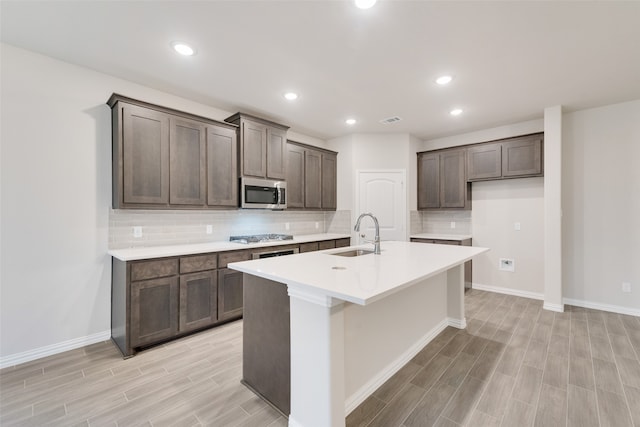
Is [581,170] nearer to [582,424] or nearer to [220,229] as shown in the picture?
[582,424]

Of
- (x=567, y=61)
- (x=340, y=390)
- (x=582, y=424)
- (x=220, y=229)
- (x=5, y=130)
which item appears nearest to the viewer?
(x=340, y=390)

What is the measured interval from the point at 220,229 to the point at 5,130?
2.15 m

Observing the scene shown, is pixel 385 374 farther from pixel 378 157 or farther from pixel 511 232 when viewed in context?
pixel 378 157

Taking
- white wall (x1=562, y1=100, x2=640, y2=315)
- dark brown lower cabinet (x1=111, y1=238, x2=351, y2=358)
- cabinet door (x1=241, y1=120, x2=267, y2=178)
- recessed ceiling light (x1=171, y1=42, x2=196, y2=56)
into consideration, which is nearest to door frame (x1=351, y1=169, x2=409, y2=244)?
cabinet door (x1=241, y1=120, x2=267, y2=178)

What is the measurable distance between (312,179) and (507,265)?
3480 mm

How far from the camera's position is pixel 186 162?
3.17 meters

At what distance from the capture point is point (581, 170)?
389cm

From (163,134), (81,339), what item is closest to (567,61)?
(163,134)

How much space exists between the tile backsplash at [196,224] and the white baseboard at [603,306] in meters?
3.39

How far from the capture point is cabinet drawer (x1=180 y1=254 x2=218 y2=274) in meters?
2.84

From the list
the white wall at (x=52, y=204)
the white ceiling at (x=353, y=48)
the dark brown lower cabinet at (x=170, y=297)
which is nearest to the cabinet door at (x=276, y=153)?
the white ceiling at (x=353, y=48)

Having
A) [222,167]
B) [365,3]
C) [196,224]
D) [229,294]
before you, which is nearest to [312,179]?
[222,167]

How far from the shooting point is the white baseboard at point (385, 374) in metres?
1.88

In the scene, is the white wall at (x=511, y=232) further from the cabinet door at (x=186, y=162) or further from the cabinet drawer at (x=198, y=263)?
the cabinet door at (x=186, y=162)
